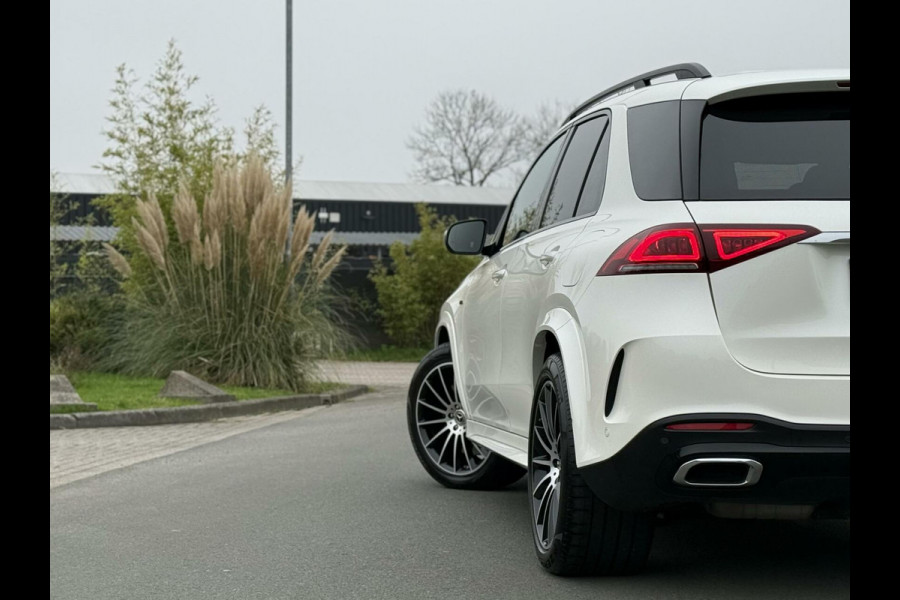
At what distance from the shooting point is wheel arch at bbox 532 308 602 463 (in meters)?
4.01

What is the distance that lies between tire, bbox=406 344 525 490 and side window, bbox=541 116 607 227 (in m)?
1.79

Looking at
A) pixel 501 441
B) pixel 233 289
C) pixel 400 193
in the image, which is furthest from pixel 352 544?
pixel 400 193

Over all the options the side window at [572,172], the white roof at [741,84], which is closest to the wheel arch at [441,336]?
the side window at [572,172]

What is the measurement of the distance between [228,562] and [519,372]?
150cm

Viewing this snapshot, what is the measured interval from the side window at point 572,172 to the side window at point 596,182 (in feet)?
0.25

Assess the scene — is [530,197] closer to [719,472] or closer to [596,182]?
[596,182]

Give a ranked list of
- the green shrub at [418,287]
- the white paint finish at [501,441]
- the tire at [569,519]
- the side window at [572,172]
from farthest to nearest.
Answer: the green shrub at [418,287]
the white paint finish at [501,441]
the side window at [572,172]
the tire at [569,519]

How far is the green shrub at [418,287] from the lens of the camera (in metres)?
27.5

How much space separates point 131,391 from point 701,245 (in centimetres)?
1043

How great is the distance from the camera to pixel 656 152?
164 inches

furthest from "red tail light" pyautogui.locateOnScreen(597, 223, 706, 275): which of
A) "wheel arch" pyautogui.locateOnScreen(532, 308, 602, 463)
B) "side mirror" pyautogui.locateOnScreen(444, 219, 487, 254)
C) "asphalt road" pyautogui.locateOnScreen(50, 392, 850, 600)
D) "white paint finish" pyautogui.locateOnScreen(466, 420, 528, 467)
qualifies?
"side mirror" pyautogui.locateOnScreen(444, 219, 487, 254)

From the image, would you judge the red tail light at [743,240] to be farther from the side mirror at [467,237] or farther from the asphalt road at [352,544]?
the side mirror at [467,237]
